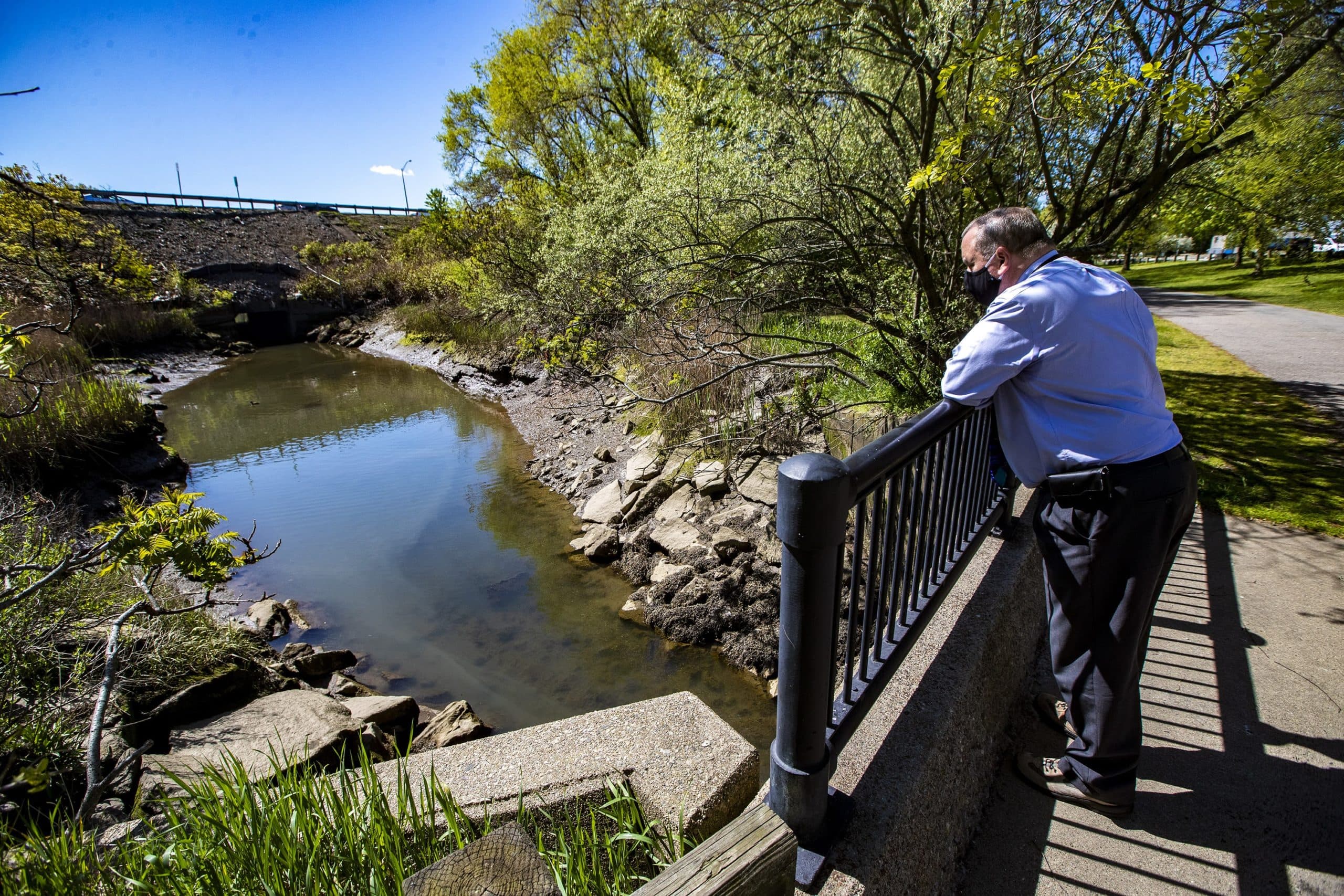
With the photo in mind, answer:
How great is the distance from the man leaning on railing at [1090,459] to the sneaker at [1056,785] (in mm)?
10

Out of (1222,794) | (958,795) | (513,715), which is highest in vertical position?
(958,795)

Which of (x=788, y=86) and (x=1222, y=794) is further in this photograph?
(x=788, y=86)

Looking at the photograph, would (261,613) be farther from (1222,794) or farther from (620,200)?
(620,200)

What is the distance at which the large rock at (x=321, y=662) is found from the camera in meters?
5.86

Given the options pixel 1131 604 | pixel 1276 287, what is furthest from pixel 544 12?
pixel 1276 287

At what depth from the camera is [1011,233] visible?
2453 mm

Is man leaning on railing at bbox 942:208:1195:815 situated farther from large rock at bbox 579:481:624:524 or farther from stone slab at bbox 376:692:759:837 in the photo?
large rock at bbox 579:481:624:524

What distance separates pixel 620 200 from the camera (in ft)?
39.8

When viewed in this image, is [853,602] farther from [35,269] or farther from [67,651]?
[35,269]

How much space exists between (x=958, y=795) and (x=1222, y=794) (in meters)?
1.13

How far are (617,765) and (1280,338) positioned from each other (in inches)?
660

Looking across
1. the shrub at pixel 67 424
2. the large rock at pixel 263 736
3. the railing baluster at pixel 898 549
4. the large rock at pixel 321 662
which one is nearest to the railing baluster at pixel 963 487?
the railing baluster at pixel 898 549

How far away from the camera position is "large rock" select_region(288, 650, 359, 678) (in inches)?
231

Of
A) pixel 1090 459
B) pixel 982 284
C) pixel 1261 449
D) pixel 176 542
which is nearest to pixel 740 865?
pixel 1090 459
